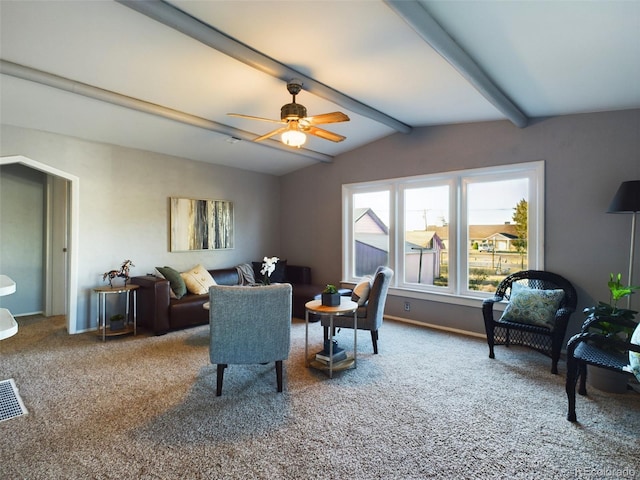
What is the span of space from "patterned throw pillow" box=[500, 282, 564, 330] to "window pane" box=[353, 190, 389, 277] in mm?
2080

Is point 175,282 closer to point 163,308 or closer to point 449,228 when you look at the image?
point 163,308

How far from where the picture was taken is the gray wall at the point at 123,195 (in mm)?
4192

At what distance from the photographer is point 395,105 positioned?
155 inches

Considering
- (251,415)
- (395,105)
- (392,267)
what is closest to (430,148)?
(395,105)

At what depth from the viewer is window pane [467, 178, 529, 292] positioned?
4121mm

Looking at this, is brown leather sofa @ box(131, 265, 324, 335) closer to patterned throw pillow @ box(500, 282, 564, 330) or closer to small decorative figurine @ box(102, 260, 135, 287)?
small decorative figurine @ box(102, 260, 135, 287)

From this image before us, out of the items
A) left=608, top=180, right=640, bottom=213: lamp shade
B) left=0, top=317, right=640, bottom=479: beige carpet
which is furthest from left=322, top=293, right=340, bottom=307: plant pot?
left=608, top=180, right=640, bottom=213: lamp shade

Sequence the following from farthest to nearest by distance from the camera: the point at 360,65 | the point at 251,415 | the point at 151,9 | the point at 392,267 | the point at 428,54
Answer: the point at 392,267 → the point at 360,65 → the point at 428,54 → the point at 251,415 → the point at 151,9

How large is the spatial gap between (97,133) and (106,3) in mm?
2452

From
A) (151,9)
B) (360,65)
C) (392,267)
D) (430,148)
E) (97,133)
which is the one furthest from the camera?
(392,267)

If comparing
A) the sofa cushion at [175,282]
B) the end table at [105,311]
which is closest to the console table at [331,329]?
the sofa cushion at [175,282]

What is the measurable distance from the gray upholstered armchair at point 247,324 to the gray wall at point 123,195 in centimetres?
288

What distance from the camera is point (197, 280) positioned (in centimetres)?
495

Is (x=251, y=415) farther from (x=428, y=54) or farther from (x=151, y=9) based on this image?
(x=428, y=54)
